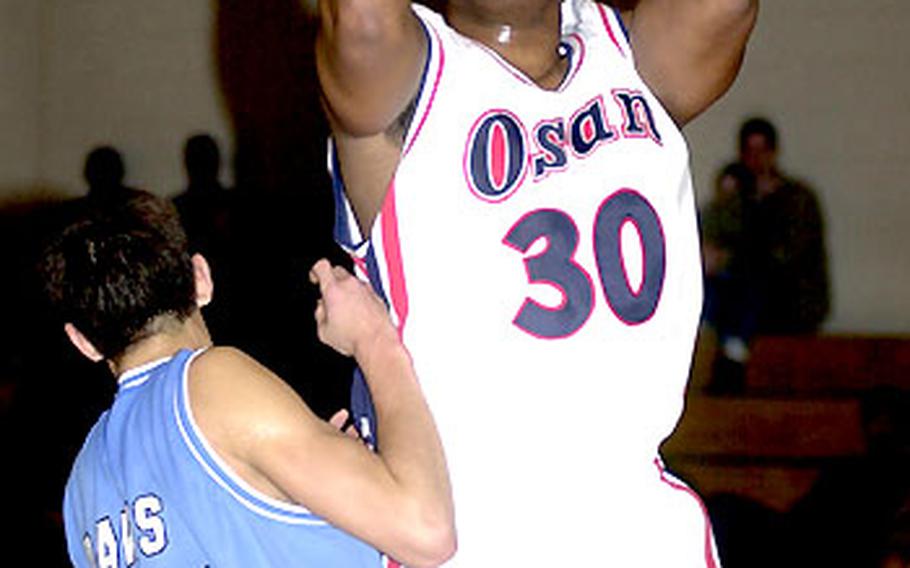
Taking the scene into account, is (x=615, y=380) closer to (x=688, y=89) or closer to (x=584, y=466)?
(x=584, y=466)

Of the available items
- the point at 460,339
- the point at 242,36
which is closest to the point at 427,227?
the point at 460,339

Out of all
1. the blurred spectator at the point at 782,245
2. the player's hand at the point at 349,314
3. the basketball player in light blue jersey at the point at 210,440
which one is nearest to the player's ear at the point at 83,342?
the basketball player in light blue jersey at the point at 210,440

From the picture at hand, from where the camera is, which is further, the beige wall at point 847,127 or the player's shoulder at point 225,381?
the beige wall at point 847,127

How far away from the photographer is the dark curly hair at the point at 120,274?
6.59 feet

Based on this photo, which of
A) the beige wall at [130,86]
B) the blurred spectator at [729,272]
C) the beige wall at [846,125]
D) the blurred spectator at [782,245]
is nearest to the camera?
the blurred spectator at [729,272]

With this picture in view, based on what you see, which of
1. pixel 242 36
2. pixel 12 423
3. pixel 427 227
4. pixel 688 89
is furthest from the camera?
pixel 242 36

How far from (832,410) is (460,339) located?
4081mm

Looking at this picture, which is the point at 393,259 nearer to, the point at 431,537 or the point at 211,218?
the point at 431,537

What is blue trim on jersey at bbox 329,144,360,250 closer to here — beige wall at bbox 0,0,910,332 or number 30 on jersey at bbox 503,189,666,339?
number 30 on jersey at bbox 503,189,666,339

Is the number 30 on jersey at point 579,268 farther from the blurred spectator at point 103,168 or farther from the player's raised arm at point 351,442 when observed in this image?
the blurred spectator at point 103,168

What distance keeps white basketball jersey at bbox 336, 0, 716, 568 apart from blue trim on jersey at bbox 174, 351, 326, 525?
215 mm

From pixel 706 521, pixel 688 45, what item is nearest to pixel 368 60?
pixel 688 45

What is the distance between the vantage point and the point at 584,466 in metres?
1.86

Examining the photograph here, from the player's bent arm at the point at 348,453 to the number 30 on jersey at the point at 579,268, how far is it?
176 millimetres
